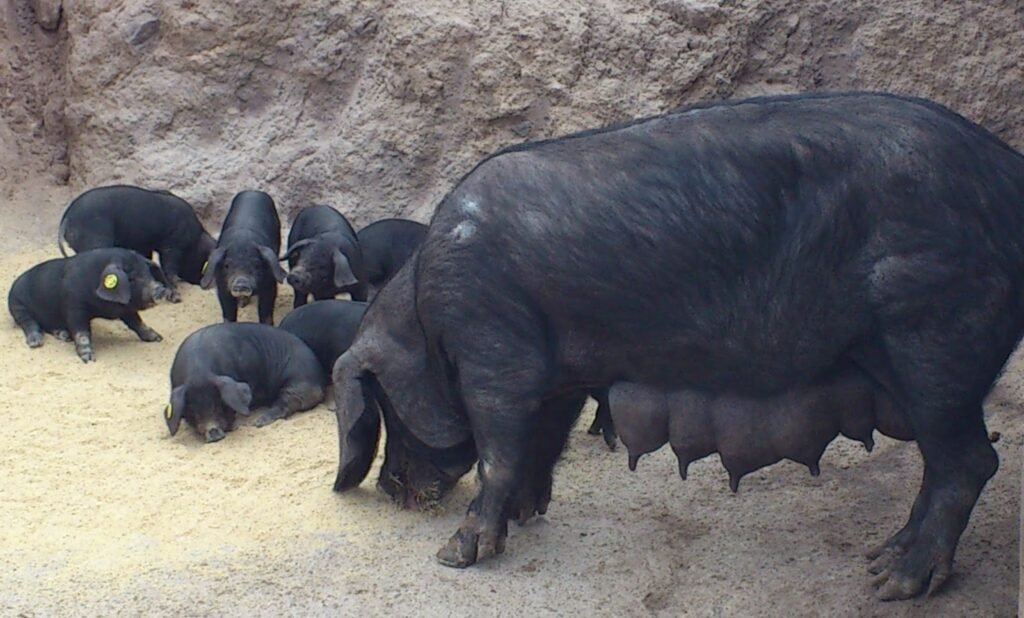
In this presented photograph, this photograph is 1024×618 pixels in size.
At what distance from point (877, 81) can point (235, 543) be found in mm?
4245

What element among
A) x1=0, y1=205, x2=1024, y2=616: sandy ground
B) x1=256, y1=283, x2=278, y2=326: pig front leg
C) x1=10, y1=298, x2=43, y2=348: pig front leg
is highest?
x1=0, y1=205, x2=1024, y2=616: sandy ground

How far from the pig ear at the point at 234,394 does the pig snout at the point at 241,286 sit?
4.60 ft

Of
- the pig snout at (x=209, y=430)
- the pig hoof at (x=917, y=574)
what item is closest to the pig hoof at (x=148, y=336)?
the pig snout at (x=209, y=430)

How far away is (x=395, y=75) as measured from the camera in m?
8.73

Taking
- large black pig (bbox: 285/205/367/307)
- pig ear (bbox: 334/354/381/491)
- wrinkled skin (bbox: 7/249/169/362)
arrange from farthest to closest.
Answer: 1. large black pig (bbox: 285/205/367/307)
2. wrinkled skin (bbox: 7/249/169/362)
3. pig ear (bbox: 334/354/381/491)

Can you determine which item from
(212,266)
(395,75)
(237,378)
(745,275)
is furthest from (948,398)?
(395,75)

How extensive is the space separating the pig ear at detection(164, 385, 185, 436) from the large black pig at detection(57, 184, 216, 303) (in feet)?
6.98

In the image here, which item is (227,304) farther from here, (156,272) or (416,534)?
(416,534)

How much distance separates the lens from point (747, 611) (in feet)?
15.6

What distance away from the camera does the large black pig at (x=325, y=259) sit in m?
8.14

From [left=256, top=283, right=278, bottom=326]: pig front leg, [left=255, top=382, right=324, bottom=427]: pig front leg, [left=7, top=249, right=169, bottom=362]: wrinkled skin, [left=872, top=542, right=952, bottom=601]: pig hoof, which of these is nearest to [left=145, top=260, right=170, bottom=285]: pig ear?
[left=7, top=249, right=169, bottom=362]: wrinkled skin

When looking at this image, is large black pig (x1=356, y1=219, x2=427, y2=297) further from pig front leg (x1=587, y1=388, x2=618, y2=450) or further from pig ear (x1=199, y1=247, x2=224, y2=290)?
pig front leg (x1=587, y1=388, x2=618, y2=450)

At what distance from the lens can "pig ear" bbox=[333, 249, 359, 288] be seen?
26.5ft

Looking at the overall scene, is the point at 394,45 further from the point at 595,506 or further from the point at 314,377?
the point at 595,506
